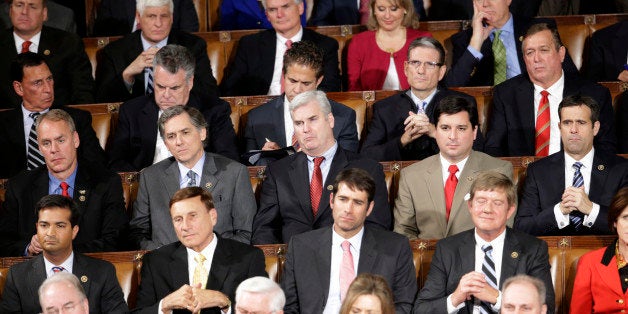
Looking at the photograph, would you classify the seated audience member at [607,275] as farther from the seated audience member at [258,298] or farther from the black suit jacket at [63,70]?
the black suit jacket at [63,70]

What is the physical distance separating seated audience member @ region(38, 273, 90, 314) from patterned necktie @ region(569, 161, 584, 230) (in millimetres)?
1931

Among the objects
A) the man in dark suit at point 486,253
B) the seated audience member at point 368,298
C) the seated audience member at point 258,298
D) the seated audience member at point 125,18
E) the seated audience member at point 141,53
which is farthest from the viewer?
the seated audience member at point 125,18

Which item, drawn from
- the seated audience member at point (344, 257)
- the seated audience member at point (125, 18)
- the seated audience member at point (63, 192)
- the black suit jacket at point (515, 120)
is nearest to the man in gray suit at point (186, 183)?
the seated audience member at point (63, 192)

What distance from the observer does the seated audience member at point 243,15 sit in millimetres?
6367

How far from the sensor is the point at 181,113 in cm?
481

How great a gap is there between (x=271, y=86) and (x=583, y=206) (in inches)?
79.2

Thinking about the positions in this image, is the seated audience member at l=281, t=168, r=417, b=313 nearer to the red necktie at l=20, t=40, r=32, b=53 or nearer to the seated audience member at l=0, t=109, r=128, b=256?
the seated audience member at l=0, t=109, r=128, b=256

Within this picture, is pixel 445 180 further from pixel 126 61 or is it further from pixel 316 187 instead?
pixel 126 61

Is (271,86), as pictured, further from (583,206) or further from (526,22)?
(583,206)

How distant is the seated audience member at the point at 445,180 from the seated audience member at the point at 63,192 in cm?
117

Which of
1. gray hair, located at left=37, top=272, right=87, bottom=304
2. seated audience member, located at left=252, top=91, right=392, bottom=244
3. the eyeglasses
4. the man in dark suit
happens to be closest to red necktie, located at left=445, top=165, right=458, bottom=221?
seated audience member, located at left=252, top=91, right=392, bottom=244

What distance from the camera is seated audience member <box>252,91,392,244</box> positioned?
465 centimetres

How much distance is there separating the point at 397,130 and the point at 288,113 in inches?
19.9

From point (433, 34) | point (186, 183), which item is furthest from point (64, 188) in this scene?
point (433, 34)
